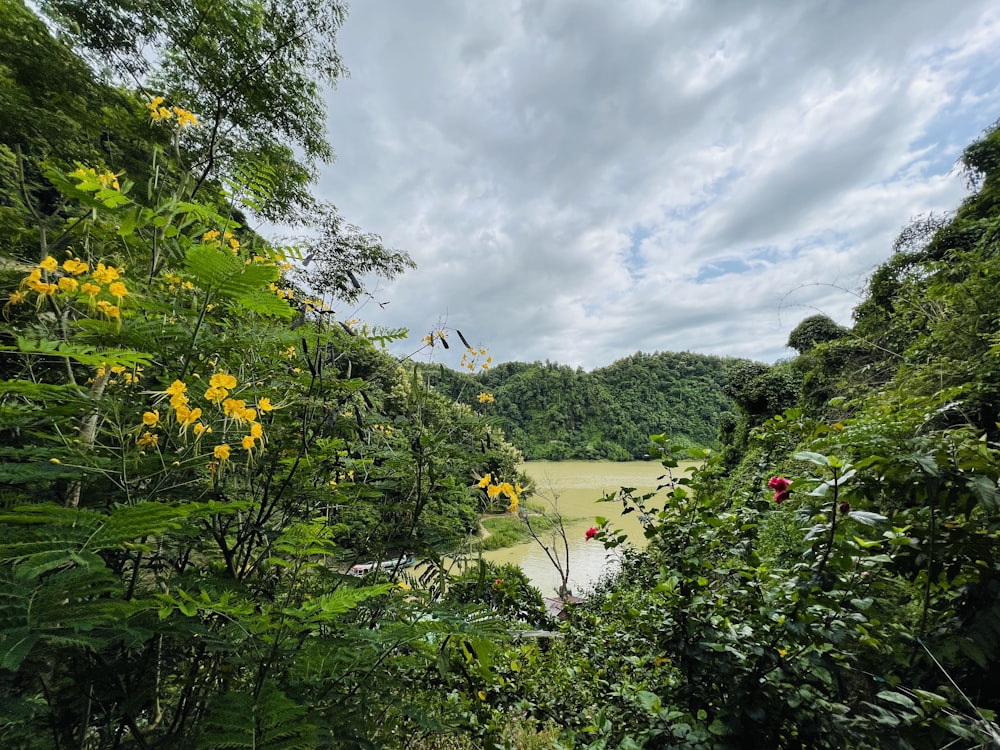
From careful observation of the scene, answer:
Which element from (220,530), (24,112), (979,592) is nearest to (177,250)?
(220,530)

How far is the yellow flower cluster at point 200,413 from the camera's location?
74cm

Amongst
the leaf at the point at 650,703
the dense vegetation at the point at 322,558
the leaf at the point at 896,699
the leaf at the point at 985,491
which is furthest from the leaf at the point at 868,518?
the leaf at the point at 650,703

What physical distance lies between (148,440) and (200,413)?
0.19 m

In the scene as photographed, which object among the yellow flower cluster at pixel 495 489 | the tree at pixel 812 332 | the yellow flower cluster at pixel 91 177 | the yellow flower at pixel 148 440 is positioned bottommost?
the yellow flower cluster at pixel 495 489

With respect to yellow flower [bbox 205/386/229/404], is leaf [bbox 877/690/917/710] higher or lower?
lower

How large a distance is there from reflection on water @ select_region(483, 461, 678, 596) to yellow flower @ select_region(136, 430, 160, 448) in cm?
351

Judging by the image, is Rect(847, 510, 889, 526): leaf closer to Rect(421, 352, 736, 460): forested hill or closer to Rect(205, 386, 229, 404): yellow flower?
Rect(205, 386, 229, 404): yellow flower

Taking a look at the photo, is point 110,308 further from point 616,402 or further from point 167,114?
point 616,402

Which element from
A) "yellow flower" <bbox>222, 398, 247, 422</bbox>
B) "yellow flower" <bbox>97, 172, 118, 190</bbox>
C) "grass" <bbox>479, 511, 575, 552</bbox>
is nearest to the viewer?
"yellow flower" <bbox>222, 398, 247, 422</bbox>

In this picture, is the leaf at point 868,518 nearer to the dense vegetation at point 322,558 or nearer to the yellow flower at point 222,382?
the dense vegetation at point 322,558

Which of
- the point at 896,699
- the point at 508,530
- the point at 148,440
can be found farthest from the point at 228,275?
the point at 508,530

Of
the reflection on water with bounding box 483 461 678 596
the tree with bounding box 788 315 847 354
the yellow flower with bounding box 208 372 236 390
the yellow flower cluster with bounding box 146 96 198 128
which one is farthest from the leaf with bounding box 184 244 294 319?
the tree with bounding box 788 315 847 354

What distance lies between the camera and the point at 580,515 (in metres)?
13.0

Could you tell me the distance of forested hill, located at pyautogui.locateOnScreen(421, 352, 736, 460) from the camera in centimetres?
1823
